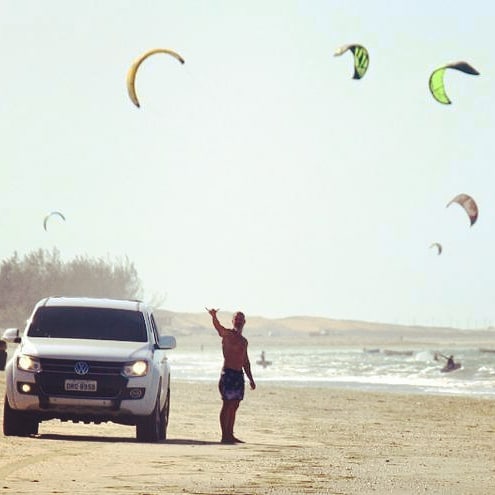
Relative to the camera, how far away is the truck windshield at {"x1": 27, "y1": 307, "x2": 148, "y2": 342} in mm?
18984

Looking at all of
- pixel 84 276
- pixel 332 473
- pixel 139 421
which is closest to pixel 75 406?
pixel 139 421

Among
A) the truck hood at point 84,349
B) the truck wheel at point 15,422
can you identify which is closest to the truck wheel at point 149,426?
the truck hood at point 84,349

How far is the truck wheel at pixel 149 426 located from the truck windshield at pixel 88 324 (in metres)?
1.02

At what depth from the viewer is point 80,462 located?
49.4 ft

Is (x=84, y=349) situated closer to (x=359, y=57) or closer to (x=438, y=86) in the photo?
(x=359, y=57)

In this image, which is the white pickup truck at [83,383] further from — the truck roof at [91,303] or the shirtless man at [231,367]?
the shirtless man at [231,367]

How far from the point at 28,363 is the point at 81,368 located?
63cm

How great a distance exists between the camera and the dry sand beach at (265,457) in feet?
43.2

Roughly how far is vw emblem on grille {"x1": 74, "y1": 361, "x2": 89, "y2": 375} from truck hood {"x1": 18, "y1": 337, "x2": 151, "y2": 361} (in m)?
0.06

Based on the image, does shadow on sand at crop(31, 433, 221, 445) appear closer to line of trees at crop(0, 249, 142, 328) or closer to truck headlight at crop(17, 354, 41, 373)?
truck headlight at crop(17, 354, 41, 373)

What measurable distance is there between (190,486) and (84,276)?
150 m

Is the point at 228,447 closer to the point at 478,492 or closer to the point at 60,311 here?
the point at 60,311

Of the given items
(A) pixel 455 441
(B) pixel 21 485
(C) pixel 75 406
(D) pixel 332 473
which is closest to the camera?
(B) pixel 21 485

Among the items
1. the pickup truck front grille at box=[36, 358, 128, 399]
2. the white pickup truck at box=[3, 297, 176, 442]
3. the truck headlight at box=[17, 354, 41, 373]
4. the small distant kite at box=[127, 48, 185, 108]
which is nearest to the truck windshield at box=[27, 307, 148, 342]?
the white pickup truck at box=[3, 297, 176, 442]
